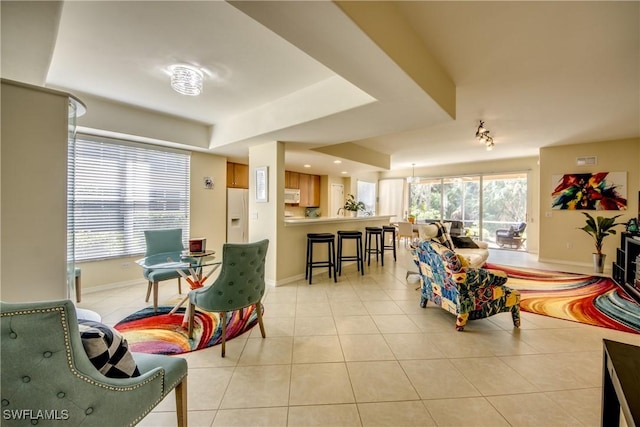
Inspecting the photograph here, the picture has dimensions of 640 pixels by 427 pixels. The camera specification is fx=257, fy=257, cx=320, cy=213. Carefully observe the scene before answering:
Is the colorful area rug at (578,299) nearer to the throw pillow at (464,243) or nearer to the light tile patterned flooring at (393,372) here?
the light tile patterned flooring at (393,372)

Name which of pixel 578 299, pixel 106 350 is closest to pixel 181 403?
pixel 106 350

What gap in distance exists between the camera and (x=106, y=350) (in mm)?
1054

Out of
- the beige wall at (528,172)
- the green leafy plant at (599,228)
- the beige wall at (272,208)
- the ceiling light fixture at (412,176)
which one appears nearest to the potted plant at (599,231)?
the green leafy plant at (599,228)

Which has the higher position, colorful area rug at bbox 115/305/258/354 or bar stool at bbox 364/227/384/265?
bar stool at bbox 364/227/384/265

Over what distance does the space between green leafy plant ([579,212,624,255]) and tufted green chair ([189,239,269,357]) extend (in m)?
6.34

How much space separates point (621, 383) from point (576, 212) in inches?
255

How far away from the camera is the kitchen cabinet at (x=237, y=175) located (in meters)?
5.62

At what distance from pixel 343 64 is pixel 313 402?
2.34 metres

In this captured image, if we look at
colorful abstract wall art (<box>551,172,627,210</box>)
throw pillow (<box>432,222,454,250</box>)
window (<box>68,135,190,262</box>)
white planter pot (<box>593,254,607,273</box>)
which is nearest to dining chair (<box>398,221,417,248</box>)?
throw pillow (<box>432,222,454,250</box>)

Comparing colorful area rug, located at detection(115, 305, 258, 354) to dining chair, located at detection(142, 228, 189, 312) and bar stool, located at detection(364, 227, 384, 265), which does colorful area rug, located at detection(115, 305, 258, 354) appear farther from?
bar stool, located at detection(364, 227, 384, 265)

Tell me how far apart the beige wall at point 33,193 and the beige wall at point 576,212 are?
7.90 m

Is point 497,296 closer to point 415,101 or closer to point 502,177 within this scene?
point 415,101

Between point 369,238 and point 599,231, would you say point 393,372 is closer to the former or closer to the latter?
point 369,238

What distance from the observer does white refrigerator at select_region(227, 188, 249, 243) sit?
5.42m
